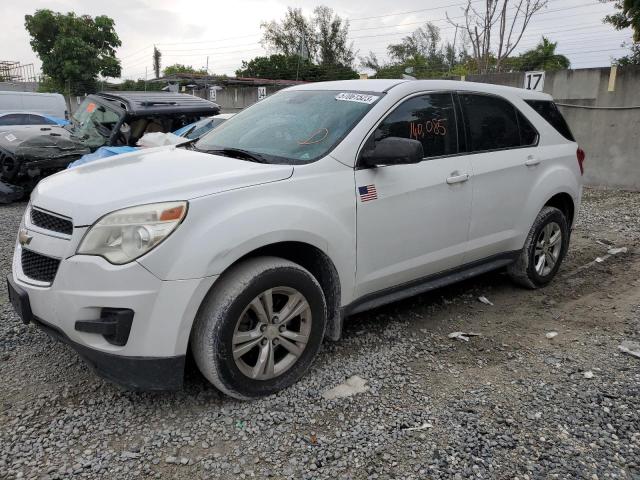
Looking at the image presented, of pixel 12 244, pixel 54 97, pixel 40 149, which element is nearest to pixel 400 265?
pixel 12 244

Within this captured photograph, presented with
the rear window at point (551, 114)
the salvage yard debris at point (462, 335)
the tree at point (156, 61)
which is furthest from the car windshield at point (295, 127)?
the tree at point (156, 61)

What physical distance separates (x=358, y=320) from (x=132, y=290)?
2.04 m

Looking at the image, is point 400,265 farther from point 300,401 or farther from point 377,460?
point 377,460

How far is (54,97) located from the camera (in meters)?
17.2

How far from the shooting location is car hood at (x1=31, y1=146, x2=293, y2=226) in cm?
262

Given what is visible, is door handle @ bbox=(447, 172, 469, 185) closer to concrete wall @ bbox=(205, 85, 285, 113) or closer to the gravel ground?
the gravel ground

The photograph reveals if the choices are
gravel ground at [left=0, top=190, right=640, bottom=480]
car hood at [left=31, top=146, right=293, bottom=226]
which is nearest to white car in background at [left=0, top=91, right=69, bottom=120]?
gravel ground at [left=0, top=190, right=640, bottom=480]

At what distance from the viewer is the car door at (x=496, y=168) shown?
3.99m

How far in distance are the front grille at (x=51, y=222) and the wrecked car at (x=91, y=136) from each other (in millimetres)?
5443

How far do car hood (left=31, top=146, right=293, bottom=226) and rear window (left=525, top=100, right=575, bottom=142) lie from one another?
2.70 m

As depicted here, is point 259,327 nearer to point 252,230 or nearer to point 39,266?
point 252,230

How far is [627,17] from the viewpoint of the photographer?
17531 mm

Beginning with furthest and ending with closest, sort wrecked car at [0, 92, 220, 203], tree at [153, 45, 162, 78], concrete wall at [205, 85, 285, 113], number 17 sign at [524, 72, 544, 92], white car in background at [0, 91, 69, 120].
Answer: tree at [153, 45, 162, 78], concrete wall at [205, 85, 285, 113], white car in background at [0, 91, 69, 120], number 17 sign at [524, 72, 544, 92], wrecked car at [0, 92, 220, 203]

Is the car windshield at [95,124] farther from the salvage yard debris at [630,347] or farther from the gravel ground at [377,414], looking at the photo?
the salvage yard debris at [630,347]
